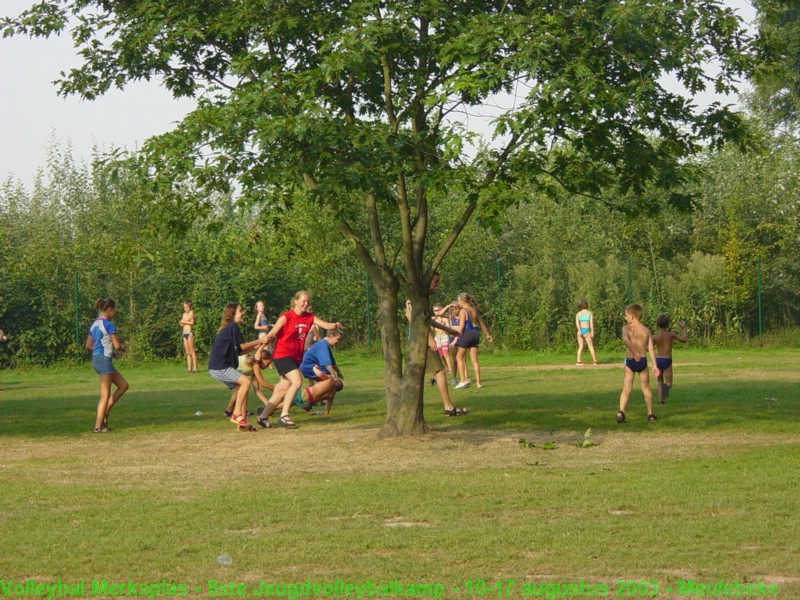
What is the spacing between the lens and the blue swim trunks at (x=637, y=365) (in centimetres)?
1559

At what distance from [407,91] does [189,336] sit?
55.9ft

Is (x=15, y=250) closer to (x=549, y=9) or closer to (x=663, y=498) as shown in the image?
(x=549, y=9)

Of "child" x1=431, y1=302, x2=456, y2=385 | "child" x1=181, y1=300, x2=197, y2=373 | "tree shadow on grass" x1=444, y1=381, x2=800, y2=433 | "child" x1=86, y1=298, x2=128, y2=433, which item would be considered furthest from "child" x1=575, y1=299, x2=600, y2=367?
"child" x1=86, y1=298, x2=128, y2=433

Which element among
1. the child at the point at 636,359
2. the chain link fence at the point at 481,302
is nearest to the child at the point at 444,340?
the child at the point at 636,359

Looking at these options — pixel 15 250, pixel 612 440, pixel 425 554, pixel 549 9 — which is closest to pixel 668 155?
pixel 549 9

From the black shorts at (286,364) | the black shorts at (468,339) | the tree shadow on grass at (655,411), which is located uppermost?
the black shorts at (468,339)

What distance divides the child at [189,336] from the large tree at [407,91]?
50.6 feet

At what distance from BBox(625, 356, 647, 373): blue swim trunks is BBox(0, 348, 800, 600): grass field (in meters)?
0.79

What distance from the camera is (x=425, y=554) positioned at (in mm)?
7742

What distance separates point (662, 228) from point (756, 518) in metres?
34.2

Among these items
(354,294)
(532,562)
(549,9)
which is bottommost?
(532,562)

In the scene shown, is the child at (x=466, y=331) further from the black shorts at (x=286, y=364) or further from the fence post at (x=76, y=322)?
the fence post at (x=76, y=322)

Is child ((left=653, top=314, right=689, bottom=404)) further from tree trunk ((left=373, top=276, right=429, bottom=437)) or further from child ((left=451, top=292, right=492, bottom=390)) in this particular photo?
tree trunk ((left=373, top=276, right=429, bottom=437))

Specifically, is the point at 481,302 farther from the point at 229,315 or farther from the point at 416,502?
the point at 416,502
